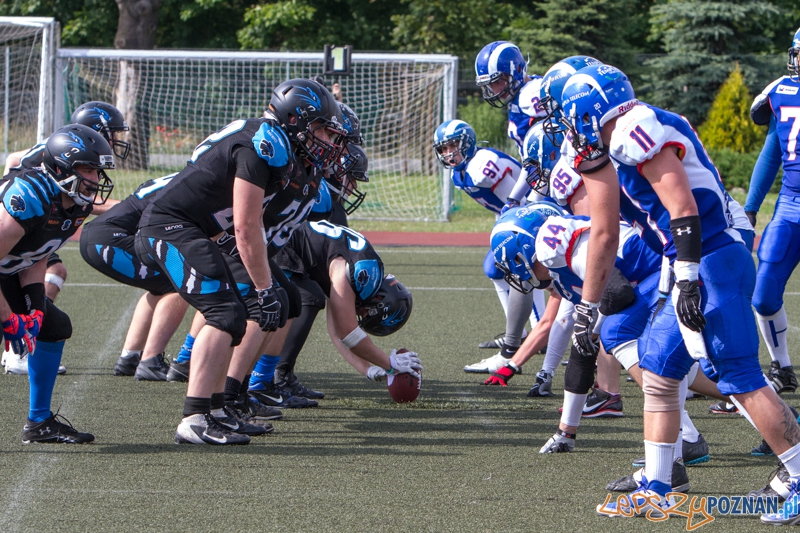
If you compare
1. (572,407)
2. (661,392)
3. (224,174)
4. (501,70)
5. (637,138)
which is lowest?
(572,407)

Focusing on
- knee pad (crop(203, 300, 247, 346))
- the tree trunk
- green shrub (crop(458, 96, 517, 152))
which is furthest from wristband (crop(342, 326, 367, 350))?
green shrub (crop(458, 96, 517, 152))

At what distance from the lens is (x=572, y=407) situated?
4410 millimetres

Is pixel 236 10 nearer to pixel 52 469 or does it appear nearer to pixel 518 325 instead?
pixel 518 325

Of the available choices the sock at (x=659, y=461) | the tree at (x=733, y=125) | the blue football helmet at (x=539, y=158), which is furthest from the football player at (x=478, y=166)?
the tree at (x=733, y=125)

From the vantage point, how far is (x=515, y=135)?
7020mm

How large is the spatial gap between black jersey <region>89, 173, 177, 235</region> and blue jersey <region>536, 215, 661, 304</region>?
256cm

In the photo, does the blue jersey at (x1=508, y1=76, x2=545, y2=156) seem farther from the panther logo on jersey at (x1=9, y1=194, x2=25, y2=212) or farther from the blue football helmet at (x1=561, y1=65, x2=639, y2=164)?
the panther logo on jersey at (x1=9, y1=194, x2=25, y2=212)

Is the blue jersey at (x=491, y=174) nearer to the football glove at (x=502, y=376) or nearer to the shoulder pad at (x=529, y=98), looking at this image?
the shoulder pad at (x=529, y=98)

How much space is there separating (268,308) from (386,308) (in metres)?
1.22

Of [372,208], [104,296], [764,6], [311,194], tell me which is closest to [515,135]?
[311,194]

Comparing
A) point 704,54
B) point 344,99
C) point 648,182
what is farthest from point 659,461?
point 704,54

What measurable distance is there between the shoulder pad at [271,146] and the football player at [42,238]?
72 centimetres

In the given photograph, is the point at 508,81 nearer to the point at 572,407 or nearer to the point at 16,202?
the point at 572,407

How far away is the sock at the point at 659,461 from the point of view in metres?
3.59
